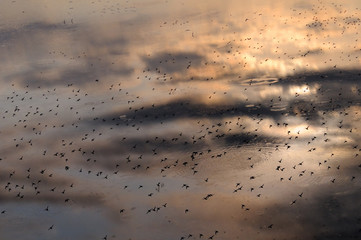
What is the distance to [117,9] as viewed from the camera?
317 ft

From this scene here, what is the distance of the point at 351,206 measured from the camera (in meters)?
43.3

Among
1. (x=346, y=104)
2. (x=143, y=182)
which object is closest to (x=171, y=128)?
(x=143, y=182)

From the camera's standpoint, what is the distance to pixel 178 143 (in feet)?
178

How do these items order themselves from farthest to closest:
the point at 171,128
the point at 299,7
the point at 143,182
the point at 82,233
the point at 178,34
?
1. the point at 299,7
2. the point at 178,34
3. the point at 171,128
4. the point at 143,182
5. the point at 82,233

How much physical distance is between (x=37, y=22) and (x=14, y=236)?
5855 cm

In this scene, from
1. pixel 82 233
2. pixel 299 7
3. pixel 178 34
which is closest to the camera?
pixel 82 233

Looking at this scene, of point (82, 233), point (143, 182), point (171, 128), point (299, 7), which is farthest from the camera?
point (299, 7)

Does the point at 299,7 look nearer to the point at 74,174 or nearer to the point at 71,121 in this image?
the point at 71,121

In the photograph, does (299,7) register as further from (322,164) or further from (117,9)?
(322,164)

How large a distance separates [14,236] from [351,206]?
2939 centimetres

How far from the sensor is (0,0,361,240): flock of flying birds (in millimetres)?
46531

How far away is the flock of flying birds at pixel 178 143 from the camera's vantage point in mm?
46531

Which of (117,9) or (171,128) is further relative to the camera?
(117,9)

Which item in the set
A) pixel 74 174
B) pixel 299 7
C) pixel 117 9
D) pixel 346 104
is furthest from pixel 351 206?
pixel 117 9
